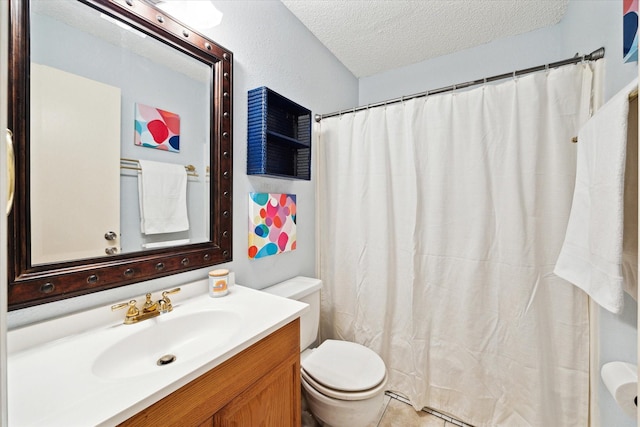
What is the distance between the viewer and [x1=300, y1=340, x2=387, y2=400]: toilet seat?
3.94 feet

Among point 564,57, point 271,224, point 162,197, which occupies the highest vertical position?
point 564,57

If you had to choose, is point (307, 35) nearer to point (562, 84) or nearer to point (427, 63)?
A: point (427, 63)

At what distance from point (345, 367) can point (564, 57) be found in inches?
88.5

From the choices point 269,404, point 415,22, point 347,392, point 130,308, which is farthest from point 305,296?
point 415,22

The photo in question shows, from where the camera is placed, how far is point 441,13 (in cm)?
163

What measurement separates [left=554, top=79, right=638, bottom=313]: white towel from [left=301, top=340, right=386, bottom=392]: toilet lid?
35.9 inches

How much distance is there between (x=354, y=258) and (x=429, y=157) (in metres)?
0.81

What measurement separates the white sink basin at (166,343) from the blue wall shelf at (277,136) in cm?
72

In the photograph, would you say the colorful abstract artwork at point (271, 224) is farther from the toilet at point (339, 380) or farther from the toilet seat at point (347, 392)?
the toilet seat at point (347, 392)

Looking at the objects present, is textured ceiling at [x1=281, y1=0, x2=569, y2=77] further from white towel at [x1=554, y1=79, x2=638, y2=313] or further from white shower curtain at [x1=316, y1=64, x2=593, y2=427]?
white towel at [x1=554, y1=79, x2=638, y2=313]

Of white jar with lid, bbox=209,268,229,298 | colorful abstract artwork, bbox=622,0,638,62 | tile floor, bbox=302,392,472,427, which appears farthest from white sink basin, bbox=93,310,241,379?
colorful abstract artwork, bbox=622,0,638,62

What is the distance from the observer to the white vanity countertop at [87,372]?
1.74 ft

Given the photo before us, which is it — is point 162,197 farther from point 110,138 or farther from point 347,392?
point 347,392

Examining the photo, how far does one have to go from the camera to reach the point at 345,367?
4.42ft
